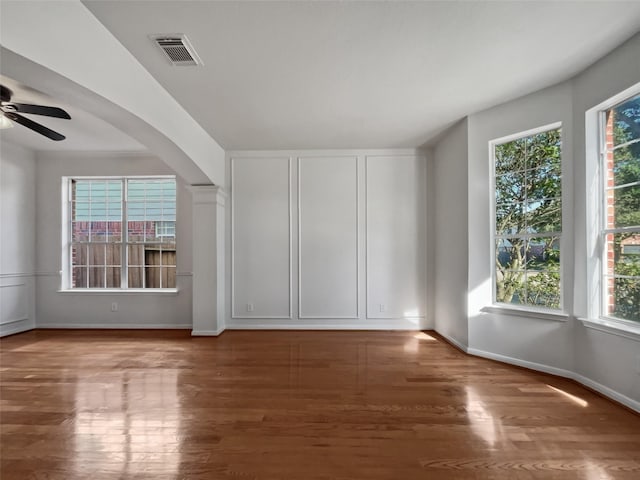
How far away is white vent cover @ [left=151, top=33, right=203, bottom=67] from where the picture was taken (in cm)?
218

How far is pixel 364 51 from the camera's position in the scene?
7.83 ft

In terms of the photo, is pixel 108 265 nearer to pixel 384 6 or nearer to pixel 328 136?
pixel 328 136

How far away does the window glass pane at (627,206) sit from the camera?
2449 millimetres

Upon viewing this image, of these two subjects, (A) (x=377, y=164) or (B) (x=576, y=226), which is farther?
(A) (x=377, y=164)

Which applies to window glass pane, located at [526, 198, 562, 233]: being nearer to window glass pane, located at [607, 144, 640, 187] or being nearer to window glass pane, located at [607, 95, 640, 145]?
window glass pane, located at [607, 144, 640, 187]

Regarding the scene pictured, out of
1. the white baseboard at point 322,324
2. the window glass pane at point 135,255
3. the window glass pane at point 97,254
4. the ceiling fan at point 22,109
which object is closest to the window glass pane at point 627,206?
the white baseboard at point 322,324

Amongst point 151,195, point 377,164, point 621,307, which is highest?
point 377,164

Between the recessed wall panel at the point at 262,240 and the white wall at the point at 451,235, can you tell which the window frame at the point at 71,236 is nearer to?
the recessed wall panel at the point at 262,240

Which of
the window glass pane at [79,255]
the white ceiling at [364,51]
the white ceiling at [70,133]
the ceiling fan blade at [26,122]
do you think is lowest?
the window glass pane at [79,255]

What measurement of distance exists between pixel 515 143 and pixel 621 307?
185cm

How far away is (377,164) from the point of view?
4.74 meters

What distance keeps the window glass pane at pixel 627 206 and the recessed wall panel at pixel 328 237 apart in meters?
2.90

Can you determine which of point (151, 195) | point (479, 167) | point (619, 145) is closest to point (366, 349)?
point (479, 167)

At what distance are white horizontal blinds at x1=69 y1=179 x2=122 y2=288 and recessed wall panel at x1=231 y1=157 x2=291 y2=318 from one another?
2.07 metres
